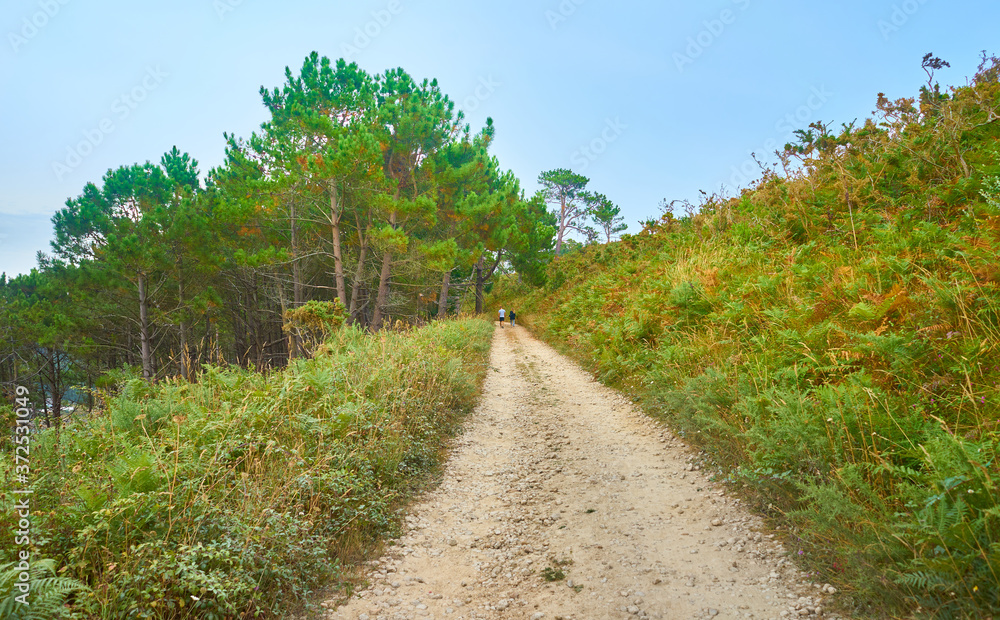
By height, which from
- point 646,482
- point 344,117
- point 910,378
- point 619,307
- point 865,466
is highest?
point 344,117

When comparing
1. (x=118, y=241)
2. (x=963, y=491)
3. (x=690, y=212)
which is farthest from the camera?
(x=118, y=241)

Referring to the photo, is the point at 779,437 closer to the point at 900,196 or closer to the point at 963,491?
the point at 963,491

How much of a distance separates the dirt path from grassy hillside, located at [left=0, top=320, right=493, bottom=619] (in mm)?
449

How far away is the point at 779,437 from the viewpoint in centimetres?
395

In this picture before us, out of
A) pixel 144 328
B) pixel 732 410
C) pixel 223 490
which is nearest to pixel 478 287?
pixel 144 328

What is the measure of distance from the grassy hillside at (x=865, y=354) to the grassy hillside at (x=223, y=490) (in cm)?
337

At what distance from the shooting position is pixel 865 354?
4.05 meters

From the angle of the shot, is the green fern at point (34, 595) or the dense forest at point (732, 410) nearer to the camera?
the green fern at point (34, 595)

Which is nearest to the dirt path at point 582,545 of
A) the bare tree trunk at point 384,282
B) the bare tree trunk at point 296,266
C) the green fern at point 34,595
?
the green fern at point 34,595

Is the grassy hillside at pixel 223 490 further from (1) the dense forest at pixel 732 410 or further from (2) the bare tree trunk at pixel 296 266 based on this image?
(2) the bare tree trunk at pixel 296 266

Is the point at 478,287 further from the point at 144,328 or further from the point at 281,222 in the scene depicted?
the point at 144,328

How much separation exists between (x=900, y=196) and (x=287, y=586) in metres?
9.50

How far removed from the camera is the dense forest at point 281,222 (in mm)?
17641

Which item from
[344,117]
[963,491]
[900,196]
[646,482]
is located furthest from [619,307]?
[344,117]
